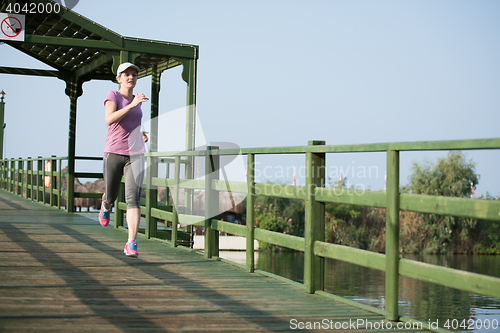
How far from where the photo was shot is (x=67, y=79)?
43.1ft

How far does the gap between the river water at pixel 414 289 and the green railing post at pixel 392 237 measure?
20.0m

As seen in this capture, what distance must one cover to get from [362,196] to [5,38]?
8.32 meters

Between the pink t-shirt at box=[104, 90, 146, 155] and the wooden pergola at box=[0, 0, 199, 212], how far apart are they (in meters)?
4.21

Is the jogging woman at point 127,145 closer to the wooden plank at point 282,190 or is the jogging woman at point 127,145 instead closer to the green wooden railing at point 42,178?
the wooden plank at point 282,190

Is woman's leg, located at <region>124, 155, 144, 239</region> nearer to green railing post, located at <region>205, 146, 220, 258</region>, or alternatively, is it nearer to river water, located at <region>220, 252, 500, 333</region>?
green railing post, located at <region>205, 146, 220, 258</region>

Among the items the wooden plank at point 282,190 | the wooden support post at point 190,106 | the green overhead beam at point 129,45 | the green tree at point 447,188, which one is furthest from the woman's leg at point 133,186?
the green tree at point 447,188

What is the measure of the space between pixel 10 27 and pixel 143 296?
7723mm

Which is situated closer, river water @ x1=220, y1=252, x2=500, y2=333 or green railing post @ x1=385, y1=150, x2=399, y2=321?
green railing post @ x1=385, y1=150, x2=399, y2=321

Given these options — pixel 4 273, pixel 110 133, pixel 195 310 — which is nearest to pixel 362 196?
pixel 195 310

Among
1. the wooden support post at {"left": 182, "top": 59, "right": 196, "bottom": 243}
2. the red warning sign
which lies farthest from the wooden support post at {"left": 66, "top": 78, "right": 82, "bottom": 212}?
the wooden support post at {"left": 182, "top": 59, "right": 196, "bottom": 243}

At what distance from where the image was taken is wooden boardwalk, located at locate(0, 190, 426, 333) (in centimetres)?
341

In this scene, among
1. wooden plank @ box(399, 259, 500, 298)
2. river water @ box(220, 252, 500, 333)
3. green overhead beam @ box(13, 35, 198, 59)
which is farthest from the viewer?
river water @ box(220, 252, 500, 333)

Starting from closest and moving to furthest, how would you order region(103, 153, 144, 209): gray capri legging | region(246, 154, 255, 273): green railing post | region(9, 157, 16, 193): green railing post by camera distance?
region(246, 154, 255, 273): green railing post < region(103, 153, 144, 209): gray capri legging < region(9, 157, 16, 193): green railing post

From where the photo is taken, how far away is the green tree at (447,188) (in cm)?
4712
